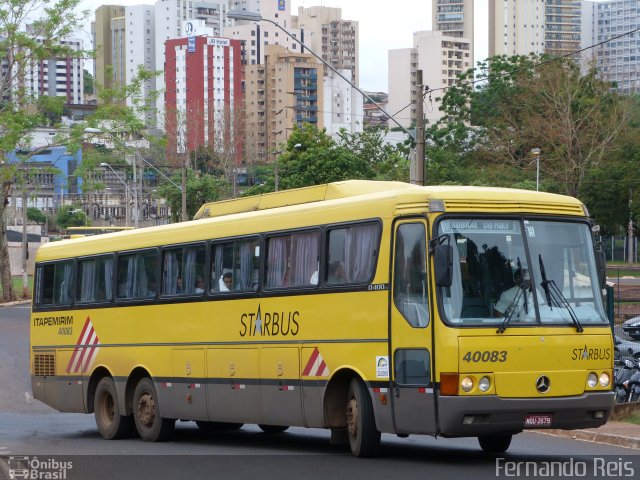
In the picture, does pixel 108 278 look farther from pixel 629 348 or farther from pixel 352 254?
pixel 629 348

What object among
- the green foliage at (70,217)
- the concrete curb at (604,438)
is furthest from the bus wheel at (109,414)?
the green foliage at (70,217)

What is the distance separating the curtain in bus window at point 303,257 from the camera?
1448cm

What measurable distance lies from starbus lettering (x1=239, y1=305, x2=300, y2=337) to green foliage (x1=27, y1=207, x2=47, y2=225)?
148857 millimetres

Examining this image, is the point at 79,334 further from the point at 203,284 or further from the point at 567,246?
the point at 567,246

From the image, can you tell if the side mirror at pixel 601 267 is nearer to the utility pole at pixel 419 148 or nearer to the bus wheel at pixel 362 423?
the bus wheel at pixel 362 423

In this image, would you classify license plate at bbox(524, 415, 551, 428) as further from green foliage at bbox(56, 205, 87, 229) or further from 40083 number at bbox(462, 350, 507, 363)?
green foliage at bbox(56, 205, 87, 229)

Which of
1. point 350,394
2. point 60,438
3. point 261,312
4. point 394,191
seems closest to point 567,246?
point 394,191

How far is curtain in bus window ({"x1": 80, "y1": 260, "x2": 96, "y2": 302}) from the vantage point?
778 inches

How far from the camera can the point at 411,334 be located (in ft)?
41.7

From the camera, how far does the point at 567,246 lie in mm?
13234

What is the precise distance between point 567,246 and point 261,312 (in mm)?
4002

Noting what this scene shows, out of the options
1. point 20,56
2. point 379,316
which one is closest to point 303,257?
point 379,316

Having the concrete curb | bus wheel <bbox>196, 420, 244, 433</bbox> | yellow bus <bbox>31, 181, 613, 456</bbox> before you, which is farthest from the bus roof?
the concrete curb

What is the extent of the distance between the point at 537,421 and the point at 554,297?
1.29m
